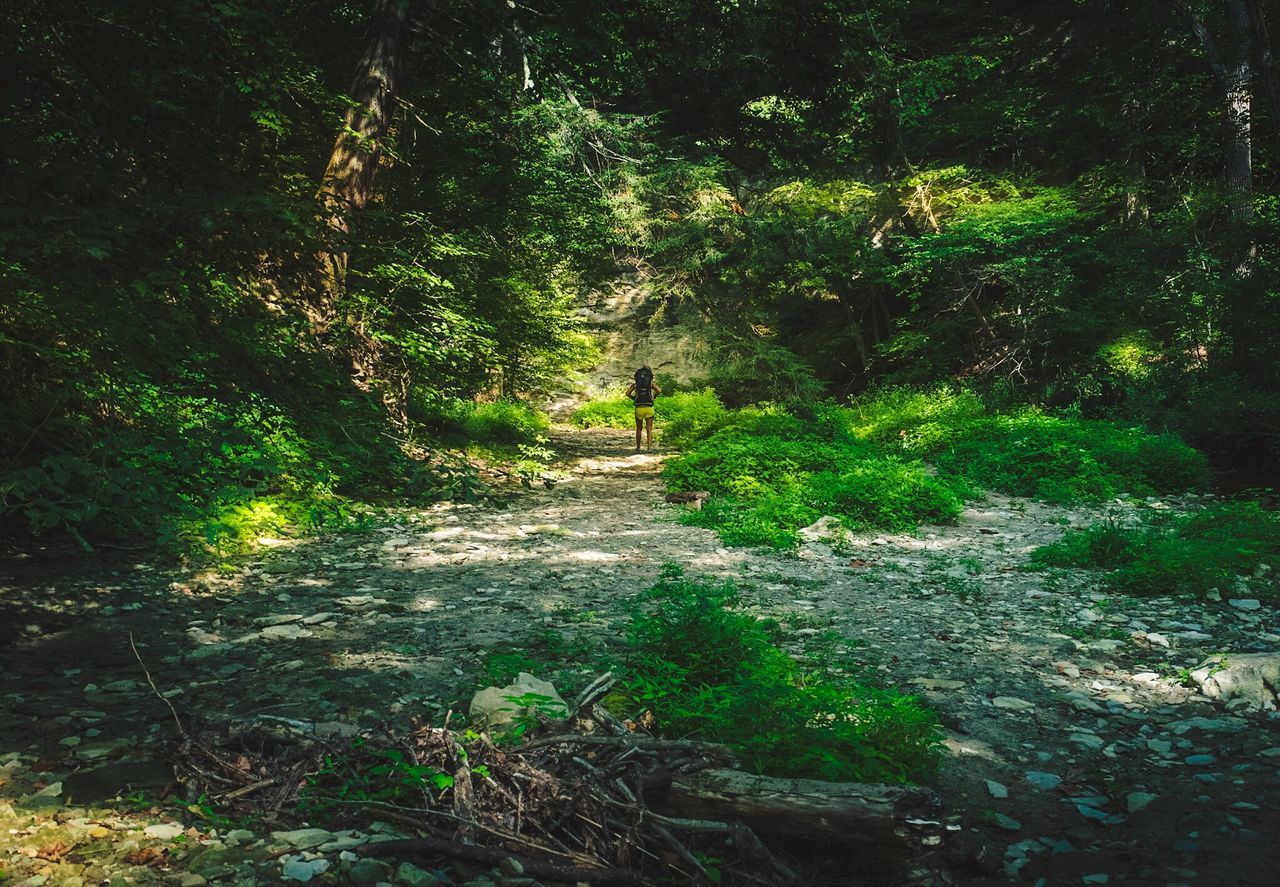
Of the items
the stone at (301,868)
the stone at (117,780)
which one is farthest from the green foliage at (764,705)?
the stone at (117,780)

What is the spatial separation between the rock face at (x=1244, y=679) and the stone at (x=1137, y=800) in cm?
141

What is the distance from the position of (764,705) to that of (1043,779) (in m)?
1.36

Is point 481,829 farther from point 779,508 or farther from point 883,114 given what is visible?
point 883,114

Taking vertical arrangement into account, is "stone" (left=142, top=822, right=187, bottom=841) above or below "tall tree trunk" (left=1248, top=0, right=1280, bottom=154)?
below

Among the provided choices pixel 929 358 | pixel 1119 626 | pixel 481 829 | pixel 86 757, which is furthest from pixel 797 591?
pixel 929 358

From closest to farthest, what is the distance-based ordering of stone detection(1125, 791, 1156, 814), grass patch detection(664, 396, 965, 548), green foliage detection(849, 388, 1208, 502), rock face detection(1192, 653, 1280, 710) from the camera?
stone detection(1125, 791, 1156, 814) < rock face detection(1192, 653, 1280, 710) < grass patch detection(664, 396, 965, 548) < green foliage detection(849, 388, 1208, 502)

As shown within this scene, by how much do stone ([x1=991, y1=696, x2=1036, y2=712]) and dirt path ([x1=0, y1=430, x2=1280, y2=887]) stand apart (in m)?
0.03

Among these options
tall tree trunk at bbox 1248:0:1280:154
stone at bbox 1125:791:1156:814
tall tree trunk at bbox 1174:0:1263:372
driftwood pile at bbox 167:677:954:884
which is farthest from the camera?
tall tree trunk at bbox 1174:0:1263:372

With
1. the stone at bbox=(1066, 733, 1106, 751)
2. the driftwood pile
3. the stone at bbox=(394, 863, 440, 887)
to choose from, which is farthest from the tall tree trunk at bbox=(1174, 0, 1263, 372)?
the stone at bbox=(394, 863, 440, 887)

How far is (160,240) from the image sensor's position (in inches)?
130

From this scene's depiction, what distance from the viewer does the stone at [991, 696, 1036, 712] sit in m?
4.05

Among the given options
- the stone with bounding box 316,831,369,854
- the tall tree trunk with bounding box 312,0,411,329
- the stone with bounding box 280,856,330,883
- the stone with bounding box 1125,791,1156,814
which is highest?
the tall tree trunk with bounding box 312,0,411,329

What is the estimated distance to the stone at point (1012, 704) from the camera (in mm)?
4047

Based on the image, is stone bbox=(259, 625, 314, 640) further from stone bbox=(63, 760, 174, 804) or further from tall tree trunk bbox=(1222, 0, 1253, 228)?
tall tree trunk bbox=(1222, 0, 1253, 228)
